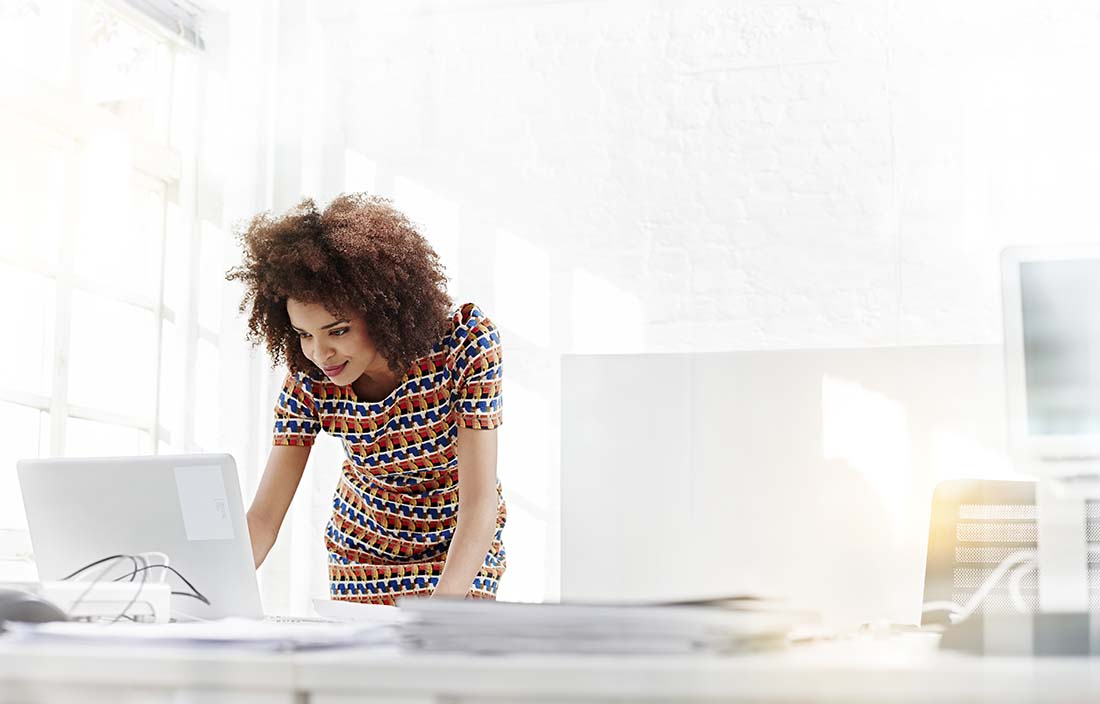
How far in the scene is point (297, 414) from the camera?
2039mm

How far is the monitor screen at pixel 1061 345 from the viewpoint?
1.20 m

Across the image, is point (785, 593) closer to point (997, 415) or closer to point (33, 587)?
point (997, 415)

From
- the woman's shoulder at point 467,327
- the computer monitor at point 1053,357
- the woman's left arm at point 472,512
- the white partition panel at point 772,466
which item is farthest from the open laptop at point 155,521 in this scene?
the white partition panel at point 772,466

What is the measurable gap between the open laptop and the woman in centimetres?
40

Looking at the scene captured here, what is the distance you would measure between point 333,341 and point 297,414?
0.16 metres

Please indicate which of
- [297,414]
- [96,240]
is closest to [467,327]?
[297,414]

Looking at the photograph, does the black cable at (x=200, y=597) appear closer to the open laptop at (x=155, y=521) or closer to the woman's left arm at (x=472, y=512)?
the open laptop at (x=155, y=521)

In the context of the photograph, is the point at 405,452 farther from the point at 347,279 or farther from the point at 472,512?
the point at 347,279

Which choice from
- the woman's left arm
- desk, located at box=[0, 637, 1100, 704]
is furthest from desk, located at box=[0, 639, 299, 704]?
the woman's left arm

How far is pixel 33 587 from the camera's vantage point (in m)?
1.19

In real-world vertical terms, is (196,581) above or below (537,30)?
below

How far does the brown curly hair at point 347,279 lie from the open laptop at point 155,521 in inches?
21.0

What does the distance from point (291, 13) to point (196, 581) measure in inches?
95.8

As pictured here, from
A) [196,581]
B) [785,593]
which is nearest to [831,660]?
[196,581]
